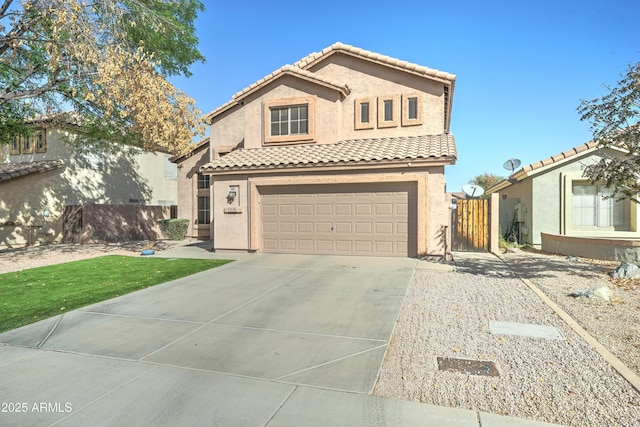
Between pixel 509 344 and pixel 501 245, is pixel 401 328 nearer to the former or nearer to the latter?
pixel 509 344

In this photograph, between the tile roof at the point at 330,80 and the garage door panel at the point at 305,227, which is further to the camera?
the tile roof at the point at 330,80

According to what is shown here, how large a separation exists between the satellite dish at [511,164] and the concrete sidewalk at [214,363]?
14166mm

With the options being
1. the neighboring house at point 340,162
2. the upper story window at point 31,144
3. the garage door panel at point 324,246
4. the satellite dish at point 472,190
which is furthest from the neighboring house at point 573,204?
the upper story window at point 31,144

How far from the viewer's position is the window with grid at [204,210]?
19.4m

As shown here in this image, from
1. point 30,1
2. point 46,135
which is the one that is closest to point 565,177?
point 30,1

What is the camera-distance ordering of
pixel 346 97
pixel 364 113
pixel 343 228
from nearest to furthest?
pixel 343 228 < pixel 364 113 < pixel 346 97

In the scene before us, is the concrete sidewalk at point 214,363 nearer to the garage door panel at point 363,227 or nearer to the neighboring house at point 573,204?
the garage door panel at point 363,227

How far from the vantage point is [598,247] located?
38.9 feet

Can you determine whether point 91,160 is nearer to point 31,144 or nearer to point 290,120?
point 31,144

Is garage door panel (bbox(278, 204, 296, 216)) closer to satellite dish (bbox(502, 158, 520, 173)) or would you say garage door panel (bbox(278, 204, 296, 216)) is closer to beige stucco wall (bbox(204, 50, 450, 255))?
beige stucco wall (bbox(204, 50, 450, 255))

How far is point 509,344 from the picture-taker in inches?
191

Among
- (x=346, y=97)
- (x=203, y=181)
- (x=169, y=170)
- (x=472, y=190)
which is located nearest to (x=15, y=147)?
(x=169, y=170)

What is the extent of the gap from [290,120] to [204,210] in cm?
786

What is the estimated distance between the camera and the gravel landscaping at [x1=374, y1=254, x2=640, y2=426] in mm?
3387
